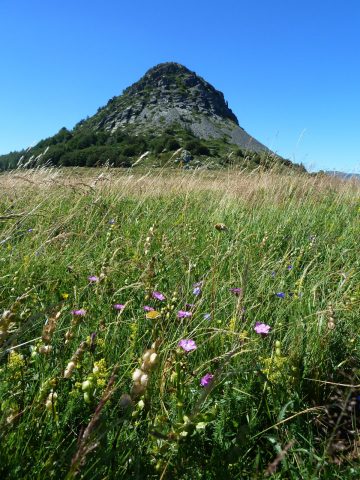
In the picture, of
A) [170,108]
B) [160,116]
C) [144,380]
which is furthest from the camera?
[170,108]

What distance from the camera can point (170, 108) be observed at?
11850cm

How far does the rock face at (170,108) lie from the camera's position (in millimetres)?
104438

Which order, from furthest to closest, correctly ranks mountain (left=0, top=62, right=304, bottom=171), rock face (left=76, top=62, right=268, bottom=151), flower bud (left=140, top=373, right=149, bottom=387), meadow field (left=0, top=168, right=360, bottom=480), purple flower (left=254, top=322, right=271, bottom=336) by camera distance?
rock face (left=76, top=62, right=268, bottom=151) < mountain (left=0, top=62, right=304, bottom=171) < purple flower (left=254, top=322, right=271, bottom=336) < meadow field (left=0, top=168, right=360, bottom=480) < flower bud (left=140, top=373, right=149, bottom=387)

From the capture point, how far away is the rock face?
104 m

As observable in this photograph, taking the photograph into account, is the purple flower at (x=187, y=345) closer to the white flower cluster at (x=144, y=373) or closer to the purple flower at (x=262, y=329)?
the purple flower at (x=262, y=329)

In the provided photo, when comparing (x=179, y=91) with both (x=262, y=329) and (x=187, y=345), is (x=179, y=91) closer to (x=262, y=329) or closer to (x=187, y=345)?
(x=262, y=329)

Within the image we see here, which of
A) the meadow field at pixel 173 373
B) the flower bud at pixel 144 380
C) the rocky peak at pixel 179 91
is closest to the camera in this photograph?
the flower bud at pixel 144 380

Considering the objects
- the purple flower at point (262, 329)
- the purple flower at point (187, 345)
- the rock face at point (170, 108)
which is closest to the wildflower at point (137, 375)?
the purple flower at point (187, 345)

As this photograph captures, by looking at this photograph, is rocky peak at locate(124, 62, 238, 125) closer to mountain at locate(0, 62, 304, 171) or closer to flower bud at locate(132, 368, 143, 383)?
mountain at locate(0, 62, 304, 171)

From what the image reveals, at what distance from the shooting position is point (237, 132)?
106 metres

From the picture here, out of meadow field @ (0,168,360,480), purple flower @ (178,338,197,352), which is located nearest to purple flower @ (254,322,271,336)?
meadow field @ (0,168,360,480)

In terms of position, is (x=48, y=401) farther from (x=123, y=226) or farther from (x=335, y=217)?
(x=335, y=217)

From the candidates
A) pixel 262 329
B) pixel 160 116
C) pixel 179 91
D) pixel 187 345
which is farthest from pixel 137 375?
pixel 179 91

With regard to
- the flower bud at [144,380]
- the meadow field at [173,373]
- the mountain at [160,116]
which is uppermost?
the mountain at [160,116]
